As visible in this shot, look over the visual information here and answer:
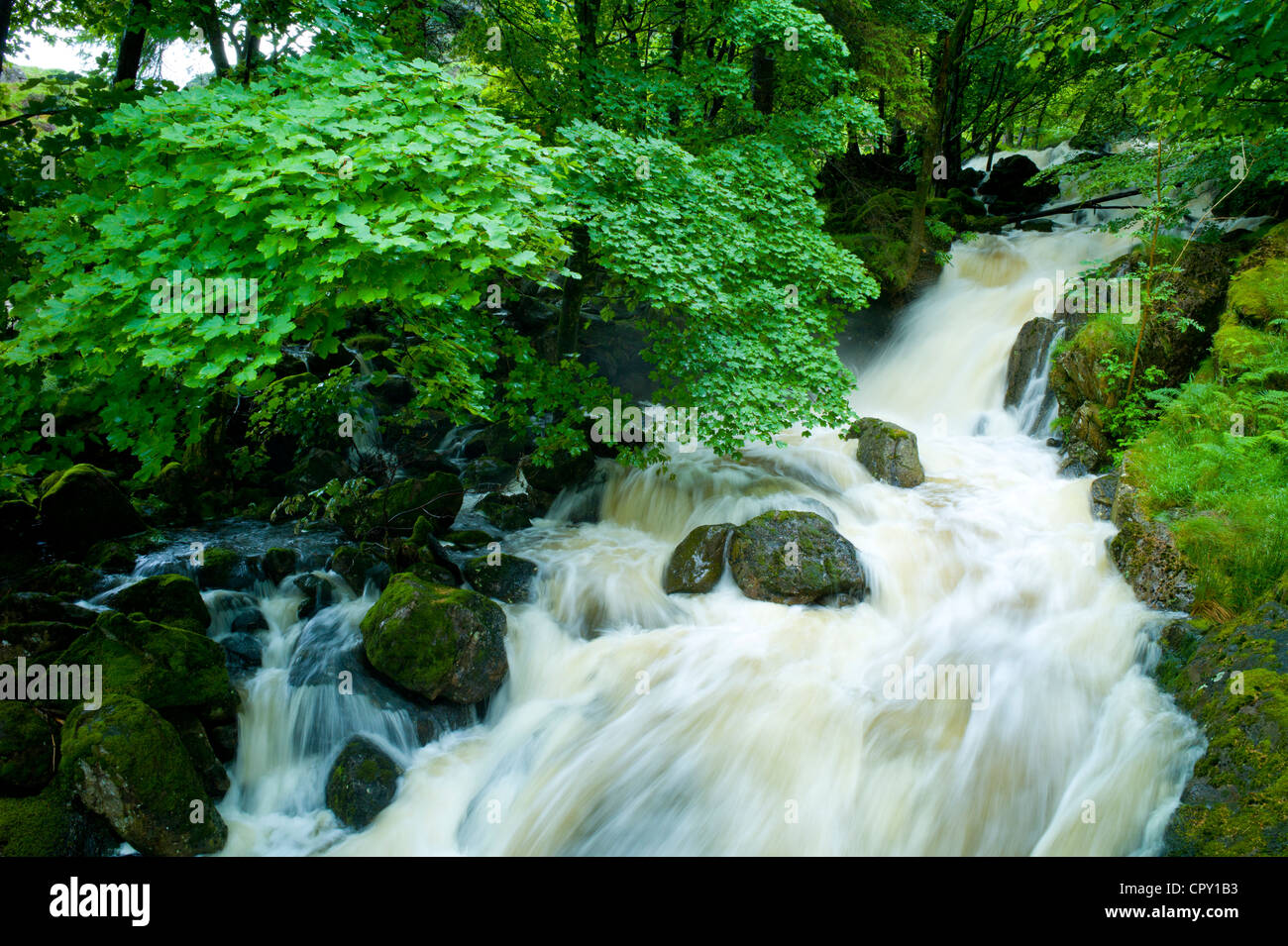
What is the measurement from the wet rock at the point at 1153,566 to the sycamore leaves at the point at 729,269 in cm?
318

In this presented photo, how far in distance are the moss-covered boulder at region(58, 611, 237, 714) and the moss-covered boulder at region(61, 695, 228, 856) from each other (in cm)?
32

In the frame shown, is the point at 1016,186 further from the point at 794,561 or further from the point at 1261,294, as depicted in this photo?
the point at 794,561

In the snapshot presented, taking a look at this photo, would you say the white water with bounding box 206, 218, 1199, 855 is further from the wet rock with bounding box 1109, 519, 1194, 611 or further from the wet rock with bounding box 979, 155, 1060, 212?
the wet rock with bounding box 979, 155, 1060, 212

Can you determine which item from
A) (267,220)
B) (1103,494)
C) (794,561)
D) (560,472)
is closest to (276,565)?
(560,472)

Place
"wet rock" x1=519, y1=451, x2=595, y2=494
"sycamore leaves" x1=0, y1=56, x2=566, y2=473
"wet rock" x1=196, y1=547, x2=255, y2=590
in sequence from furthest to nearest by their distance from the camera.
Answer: "wet rock" x1=519, y1=451, x2=595, y2=494, "wet rock" x1=196, y1=547, x2=255, y2=590, "sycamore leaves" x1=0, y1=56, x2=566, y2=473

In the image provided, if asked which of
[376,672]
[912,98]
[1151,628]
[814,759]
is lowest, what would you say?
[814,759]

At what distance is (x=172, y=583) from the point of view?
661 centimetres

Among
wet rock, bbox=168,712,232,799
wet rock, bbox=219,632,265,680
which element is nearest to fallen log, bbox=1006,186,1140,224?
wet rock, bbox=219,632,265,680

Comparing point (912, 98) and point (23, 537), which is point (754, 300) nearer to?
point (912, 98)

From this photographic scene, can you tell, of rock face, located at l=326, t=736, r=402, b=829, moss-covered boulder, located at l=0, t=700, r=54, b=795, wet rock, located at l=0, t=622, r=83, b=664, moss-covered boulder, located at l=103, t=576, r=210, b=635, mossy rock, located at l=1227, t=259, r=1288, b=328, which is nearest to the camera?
moss-covered boulder, located at l=0, t=700, r=54, b=795

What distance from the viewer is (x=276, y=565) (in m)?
7.78

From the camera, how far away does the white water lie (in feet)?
17.7

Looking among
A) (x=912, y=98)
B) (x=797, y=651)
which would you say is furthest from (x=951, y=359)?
(x=797, y=651)
